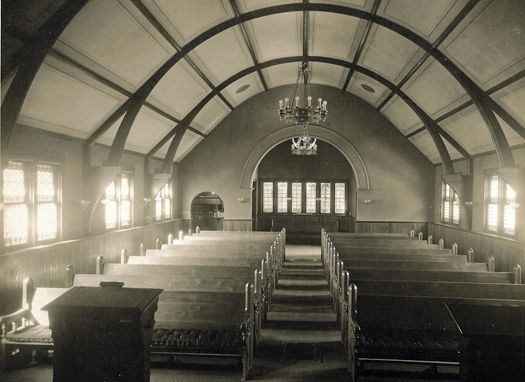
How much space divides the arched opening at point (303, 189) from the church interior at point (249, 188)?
3.17m

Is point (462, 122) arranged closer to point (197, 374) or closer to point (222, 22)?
point (222, 22)

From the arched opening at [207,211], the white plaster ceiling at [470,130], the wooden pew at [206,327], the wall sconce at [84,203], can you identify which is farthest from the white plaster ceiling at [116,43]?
the arched opening at [207,211]

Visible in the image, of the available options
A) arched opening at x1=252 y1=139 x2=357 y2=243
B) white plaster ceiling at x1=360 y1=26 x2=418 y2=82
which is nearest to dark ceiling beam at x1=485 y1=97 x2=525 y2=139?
white plaster ceiling at x1=360 y1=26 x2=418 y2=82

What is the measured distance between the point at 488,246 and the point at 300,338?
5.64 m

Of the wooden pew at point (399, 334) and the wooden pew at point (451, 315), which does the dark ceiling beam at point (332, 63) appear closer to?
the wooden pew at point (451, 315)

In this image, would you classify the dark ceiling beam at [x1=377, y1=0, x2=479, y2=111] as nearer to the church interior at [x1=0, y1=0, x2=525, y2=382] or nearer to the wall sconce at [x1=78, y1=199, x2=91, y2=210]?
the church interior at [x1=0, y1=0, x2=525, y2=382]

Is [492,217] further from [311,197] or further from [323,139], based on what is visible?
[311,197]

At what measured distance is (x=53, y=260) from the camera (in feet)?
21.8

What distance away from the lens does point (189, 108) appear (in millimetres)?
11344

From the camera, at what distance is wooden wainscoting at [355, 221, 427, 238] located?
Answer: 14.1 meters

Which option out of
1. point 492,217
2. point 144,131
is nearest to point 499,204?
point 492,217

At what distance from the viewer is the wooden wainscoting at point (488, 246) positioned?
818 cm

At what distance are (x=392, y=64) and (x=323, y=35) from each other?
173 cm

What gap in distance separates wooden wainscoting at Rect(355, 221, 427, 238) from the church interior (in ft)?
0.22
